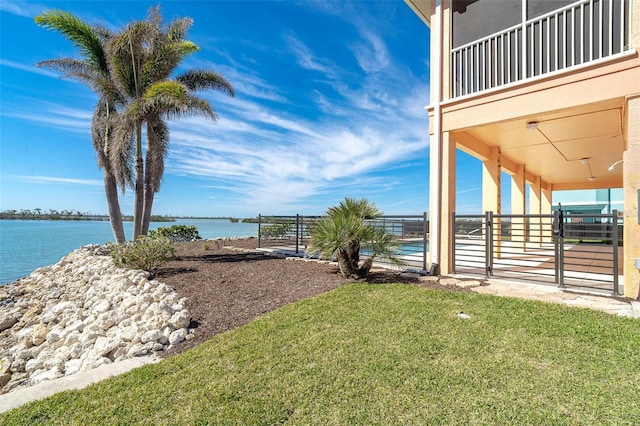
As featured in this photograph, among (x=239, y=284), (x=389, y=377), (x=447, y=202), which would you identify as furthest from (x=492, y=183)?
(x=389, y=377)

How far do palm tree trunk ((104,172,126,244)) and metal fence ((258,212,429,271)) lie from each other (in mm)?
4914

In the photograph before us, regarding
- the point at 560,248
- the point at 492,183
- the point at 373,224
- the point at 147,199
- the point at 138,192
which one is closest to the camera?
the point at 560,248

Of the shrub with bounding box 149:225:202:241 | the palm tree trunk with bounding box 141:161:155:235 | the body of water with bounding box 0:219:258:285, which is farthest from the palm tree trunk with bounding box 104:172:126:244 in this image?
the shrub with bounding box 149:225:202:241

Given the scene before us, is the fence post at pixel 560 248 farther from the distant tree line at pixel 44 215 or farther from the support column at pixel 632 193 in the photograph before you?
the distant tree line at pixel 44 215

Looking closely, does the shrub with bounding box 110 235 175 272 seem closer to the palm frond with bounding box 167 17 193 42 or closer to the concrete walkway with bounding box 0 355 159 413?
the concrete walkway with bounding box 0 355 159 413

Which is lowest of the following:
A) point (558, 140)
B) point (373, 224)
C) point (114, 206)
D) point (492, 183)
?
point (373, 224)

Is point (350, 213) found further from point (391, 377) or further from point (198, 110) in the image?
point (198, 110)

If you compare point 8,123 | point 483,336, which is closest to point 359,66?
point 483,336

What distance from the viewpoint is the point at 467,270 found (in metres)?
7.07

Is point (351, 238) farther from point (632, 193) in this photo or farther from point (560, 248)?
point (632, 193)

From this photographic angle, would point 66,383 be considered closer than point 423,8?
Yes

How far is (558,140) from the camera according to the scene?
7.87 metres

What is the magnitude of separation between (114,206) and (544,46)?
1299 centimetres

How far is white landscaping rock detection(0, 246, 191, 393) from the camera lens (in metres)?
Result: 3.68
